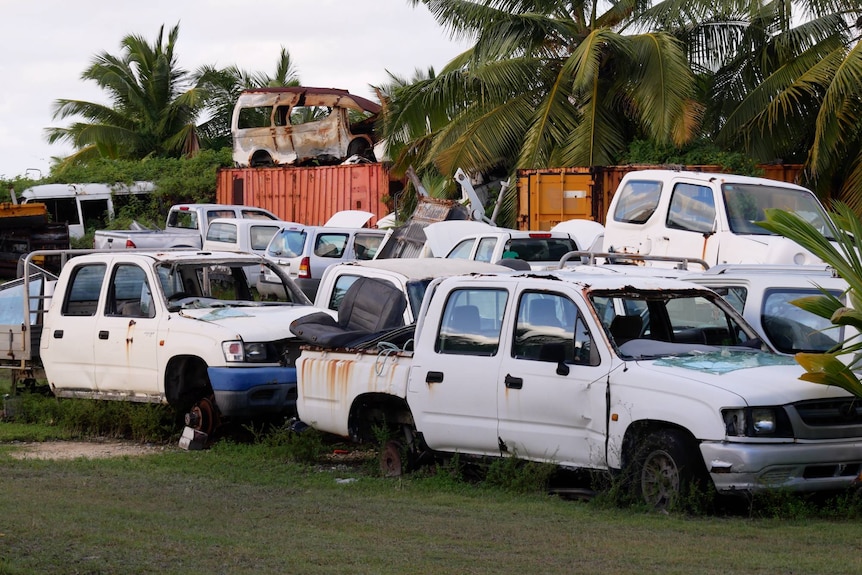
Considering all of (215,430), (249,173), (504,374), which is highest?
(249,173)

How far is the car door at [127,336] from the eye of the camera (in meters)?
12.0

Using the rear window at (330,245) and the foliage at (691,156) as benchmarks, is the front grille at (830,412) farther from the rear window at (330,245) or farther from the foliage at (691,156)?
the rear window at (330,245)

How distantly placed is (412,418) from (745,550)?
138 inches

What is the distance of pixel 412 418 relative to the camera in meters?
9.61

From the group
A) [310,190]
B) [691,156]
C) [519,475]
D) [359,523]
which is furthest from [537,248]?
[310,190]

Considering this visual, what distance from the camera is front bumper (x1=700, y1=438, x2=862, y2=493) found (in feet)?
24.8

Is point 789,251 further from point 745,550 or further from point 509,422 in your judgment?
point 745,550

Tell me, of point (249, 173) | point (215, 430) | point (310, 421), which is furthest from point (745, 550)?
point (249, 173)

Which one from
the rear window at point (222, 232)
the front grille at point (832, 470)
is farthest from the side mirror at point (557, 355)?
the rear window at point (222, 232)

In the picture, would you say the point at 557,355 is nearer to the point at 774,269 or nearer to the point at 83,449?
the point at 774,269

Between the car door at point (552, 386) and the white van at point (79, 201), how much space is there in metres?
25.9

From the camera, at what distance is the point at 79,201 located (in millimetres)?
33906

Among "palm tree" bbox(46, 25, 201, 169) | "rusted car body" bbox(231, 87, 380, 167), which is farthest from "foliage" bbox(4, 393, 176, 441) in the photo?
"palm tree" bbox(46, 25, 201, 169)

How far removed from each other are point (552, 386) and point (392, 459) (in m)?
1.78
